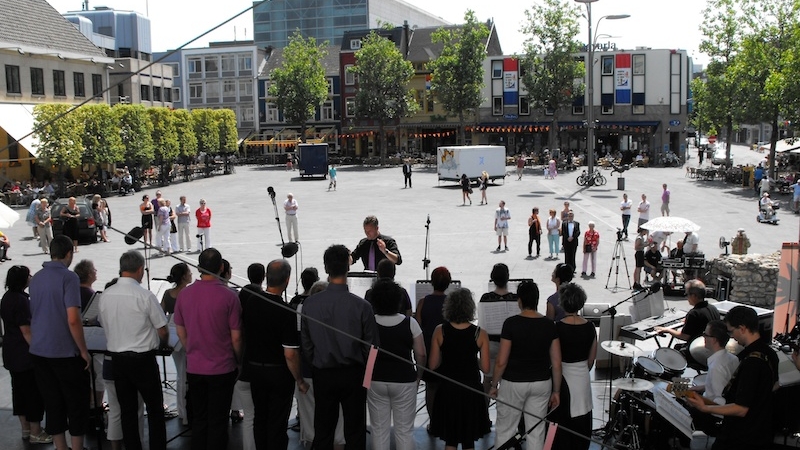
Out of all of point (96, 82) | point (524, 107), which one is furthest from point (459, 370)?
point (524, 107)

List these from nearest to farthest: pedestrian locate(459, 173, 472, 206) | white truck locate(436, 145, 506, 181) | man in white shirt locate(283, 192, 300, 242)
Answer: man in white shirt locate(283, 192, 300, 242) → pedestrian locate(459, 173, 472, 206) → white truck locate(436, 145, 506, 181)

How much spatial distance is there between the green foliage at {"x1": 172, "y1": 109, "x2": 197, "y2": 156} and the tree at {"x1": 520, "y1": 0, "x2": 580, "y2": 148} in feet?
84.4

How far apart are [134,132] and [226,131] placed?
17.9 metres

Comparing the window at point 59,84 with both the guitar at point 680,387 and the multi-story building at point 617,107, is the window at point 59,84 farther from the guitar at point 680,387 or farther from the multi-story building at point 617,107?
the guitar at point 680,387

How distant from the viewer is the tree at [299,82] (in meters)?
67.9

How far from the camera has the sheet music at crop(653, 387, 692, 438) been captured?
→ 662 centimetres

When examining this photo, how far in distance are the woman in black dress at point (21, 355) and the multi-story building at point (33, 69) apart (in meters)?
30.5

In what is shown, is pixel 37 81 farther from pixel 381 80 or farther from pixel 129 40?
pixel 381 80

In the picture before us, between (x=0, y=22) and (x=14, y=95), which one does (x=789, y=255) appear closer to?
(x=0, y=22)

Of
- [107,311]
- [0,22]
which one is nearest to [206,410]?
[107,311]

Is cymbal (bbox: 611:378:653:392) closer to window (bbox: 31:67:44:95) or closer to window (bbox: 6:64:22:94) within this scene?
window (bbox: 6:64:22:94)

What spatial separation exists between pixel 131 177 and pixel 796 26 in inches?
1360

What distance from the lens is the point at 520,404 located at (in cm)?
633

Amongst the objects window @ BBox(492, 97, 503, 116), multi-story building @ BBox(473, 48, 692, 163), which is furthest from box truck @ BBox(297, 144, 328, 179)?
window @ BBox(492, 97, 503, 116)
